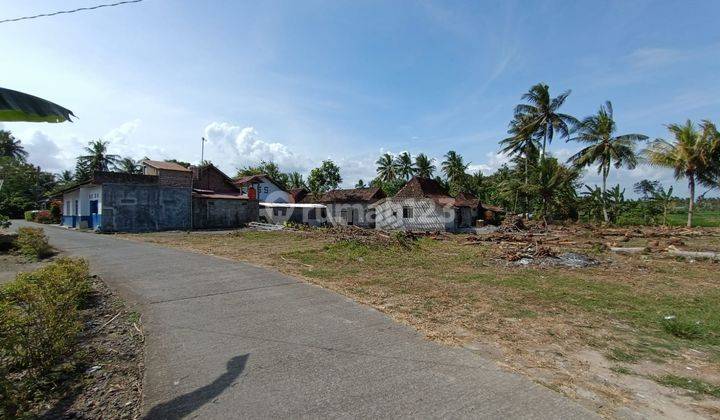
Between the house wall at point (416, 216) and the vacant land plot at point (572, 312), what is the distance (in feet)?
53.3

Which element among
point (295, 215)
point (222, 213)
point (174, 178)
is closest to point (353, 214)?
point (295, 215)

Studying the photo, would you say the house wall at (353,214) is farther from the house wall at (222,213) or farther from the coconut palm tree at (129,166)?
the coconut palm tree at (129,166)

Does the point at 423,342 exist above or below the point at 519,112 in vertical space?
below

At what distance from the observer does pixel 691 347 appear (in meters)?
5.01

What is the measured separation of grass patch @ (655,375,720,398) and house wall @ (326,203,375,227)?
3159 cm

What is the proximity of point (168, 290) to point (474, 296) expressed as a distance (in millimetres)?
5980

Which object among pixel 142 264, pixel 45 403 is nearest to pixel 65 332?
pixel 45 403

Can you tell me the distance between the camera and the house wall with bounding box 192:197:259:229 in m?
29.2

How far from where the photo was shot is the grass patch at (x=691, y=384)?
3744 mm

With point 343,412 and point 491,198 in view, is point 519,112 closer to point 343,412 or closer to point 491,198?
point 491,198

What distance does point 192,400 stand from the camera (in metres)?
3.31

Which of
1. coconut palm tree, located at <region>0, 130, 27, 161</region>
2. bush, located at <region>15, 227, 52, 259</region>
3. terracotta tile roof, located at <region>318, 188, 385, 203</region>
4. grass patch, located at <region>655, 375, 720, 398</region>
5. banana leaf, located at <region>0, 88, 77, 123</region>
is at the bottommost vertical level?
grass patch, located at <region>655, 375, 720, 398</region>

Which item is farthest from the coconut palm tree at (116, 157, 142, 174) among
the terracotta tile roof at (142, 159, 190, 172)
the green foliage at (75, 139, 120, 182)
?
the terracotta tile roof at (142, 159, 190, 172)

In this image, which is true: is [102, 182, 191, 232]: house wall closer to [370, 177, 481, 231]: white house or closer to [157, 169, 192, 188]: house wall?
[157, 169, 192, 188]: house wall
